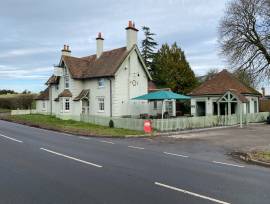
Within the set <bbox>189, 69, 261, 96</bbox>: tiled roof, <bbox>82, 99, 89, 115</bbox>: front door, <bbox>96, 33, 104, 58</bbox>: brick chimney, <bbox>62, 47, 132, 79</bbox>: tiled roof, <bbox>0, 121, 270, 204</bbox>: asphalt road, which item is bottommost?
<bbox>0, 121, 270, 204</bbox>: asphalt road

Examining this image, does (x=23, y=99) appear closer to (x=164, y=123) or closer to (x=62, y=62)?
(x=62, y=62)

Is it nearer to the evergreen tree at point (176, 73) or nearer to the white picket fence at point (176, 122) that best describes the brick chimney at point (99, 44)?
the white picket fence at point (176, 122)

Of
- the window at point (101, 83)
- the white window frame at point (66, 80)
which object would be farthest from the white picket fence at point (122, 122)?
the white window frame at point (66, 80)

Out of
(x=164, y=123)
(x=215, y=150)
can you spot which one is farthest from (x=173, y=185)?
(x=164, y=123)

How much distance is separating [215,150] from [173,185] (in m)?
8.68

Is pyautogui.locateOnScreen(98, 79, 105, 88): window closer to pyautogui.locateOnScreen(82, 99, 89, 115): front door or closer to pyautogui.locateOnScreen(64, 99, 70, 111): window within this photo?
pyautogui.locateOnScreen(82, 99, 89, 115): front door

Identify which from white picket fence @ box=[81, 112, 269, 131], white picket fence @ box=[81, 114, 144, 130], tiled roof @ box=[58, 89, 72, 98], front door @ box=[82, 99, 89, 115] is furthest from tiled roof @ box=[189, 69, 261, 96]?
tiled roof @ box=[58, 89, 72, 98]

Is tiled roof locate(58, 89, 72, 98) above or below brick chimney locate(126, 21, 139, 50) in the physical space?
below

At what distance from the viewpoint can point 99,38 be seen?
40250mm

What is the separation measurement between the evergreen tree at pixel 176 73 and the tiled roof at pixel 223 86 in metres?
13.3

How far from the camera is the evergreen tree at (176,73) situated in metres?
57.2

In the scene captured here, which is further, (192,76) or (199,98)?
(192,76)

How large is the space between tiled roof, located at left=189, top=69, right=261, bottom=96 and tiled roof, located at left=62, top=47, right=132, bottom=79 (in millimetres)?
10982

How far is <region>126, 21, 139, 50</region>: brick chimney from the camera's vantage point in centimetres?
3609
